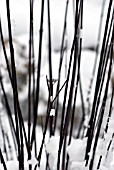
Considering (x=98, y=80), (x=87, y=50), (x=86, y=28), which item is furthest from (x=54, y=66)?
(x=98, y=80)

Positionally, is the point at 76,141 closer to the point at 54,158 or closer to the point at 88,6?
the point at 54,158

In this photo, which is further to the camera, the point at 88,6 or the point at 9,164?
the point at 88,6

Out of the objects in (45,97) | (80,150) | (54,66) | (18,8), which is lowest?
(45,97)

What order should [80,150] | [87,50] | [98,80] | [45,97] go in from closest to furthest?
[98,80] → [80,150] → [45,97] → [87,50]

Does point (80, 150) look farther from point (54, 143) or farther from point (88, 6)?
point (88, 6)

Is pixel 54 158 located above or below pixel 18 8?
below

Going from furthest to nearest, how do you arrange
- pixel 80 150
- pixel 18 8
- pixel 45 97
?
1. pixel 18 8
2. pixel 45 97
3. pixel 80 150

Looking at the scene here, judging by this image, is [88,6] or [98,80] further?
[88,6]

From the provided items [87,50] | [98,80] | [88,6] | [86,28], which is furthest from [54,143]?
[88,6]

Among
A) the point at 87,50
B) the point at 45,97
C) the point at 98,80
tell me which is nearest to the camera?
the point at 98,80
